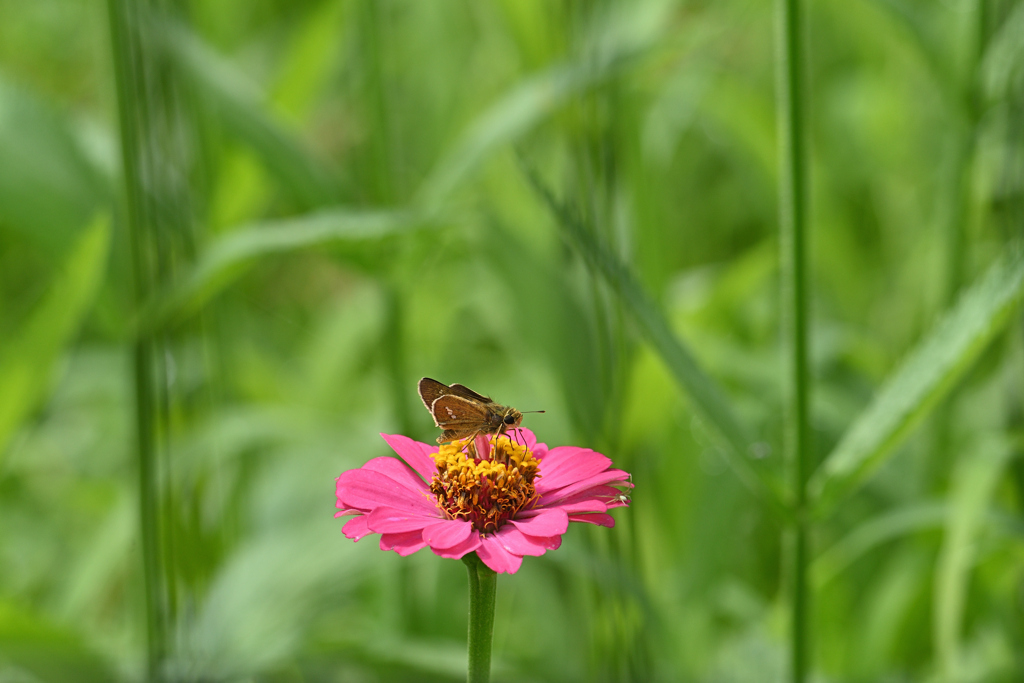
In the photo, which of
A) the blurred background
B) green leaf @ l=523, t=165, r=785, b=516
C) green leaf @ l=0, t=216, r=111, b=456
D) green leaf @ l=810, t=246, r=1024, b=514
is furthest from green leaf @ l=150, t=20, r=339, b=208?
green leaf @ l=810, t=246, r=1024, b=514

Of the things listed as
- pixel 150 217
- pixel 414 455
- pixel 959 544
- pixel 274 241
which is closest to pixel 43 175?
pixel 150 217

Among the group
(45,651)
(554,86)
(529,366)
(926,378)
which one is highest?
(554,86)

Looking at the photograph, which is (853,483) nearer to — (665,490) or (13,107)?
(665,490)

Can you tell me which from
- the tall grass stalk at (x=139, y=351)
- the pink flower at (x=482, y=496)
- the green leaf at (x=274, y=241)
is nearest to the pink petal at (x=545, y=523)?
the pink flower at (x=482, y=496)

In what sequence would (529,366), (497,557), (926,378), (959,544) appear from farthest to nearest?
(529,366), (959,544), (926,378), (497,557)

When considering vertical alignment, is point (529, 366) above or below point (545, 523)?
above

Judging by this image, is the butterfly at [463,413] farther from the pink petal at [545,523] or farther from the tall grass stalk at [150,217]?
the tall grass stalk at [150,217]

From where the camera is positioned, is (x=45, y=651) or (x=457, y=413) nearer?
(x=457, y=413)

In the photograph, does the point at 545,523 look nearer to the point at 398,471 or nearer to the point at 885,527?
the point at 398,471
